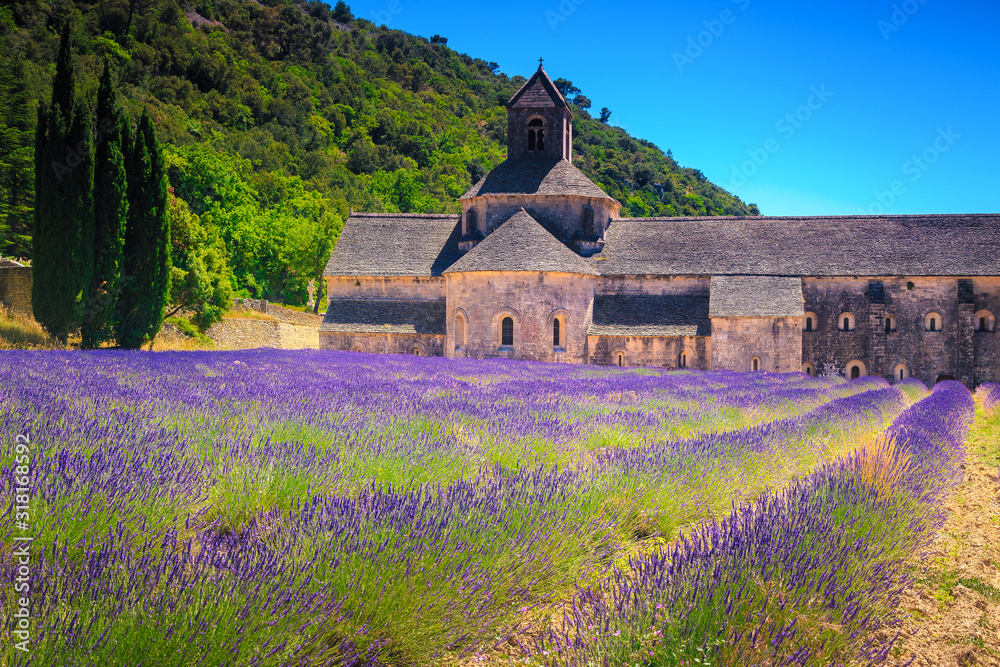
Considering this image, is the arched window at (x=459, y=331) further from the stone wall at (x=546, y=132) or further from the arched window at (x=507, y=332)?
the stone wall at (x=546, y=132)

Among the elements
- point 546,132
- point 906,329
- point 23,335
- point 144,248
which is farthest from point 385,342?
point 906,329

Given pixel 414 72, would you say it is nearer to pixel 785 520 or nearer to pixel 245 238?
pixel 245 238

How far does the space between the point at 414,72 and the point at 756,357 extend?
10917cm

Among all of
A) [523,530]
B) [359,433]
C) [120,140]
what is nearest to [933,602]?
[523,530]

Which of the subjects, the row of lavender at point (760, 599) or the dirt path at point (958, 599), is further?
the dirt path at point (958, 599)

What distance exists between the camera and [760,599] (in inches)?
115

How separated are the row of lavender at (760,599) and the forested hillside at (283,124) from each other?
21.7 metres

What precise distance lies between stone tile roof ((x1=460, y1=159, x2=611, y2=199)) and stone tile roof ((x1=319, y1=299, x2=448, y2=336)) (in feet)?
20.1

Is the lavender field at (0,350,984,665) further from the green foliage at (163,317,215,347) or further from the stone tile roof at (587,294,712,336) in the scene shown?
the stone tile roof at (587,294,712,336)

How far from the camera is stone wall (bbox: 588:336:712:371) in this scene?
30.0 metres

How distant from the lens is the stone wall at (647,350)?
98.4 ft

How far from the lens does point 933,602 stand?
14.2ft

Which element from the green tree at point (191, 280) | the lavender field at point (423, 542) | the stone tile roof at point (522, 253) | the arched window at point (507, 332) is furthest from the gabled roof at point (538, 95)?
the lavender field at point (423, 542)

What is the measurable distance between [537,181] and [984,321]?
21.6 meters
